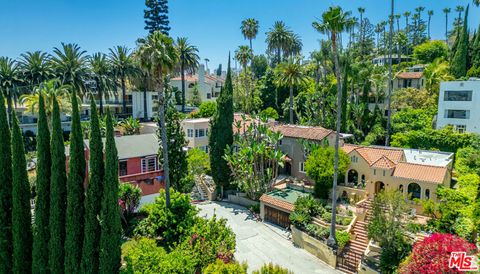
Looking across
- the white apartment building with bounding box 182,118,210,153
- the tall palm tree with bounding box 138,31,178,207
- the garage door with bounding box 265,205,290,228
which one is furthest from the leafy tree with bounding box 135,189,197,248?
the white apartment building with bounding box 182,118,210,153

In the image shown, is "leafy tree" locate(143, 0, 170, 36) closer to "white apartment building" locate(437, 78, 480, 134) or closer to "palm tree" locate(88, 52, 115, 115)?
"palm tree" locate(88, 52, 115, 115)

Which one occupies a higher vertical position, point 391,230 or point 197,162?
point 197,162

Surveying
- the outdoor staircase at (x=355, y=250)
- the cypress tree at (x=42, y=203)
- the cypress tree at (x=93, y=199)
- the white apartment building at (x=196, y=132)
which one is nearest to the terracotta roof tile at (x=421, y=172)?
the outdoor staircase at (x=355, y=250)

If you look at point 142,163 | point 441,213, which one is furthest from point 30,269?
point 441,213

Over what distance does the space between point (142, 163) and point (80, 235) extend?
17190 mm

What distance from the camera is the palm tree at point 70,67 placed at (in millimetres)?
50188

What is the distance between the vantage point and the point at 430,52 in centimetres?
7231

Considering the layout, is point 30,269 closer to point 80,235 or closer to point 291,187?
point 80,235

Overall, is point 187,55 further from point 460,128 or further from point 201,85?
point 460,128

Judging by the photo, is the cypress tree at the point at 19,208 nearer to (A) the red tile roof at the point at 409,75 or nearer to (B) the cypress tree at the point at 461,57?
(A) the red tile roof at the point at 409,75

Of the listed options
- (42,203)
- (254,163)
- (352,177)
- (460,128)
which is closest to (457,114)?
(460,128)

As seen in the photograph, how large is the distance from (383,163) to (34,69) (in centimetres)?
5248

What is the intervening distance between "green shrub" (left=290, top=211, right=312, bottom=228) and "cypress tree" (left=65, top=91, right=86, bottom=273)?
18.9 m

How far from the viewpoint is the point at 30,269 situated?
19219 millimetres
